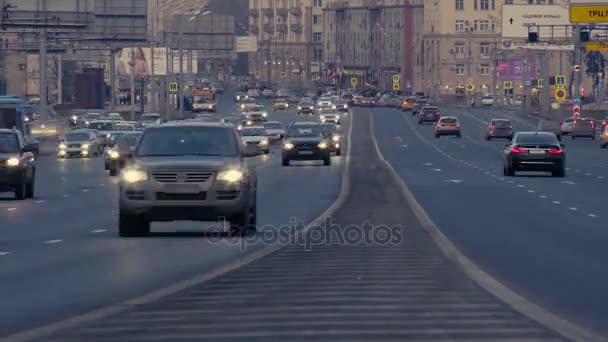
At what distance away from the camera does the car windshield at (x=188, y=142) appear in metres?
24.5

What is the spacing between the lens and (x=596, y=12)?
269 feet

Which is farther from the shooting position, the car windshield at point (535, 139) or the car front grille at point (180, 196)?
the car windshield at point (535, 139)

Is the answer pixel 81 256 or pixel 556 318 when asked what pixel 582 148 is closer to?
pixel 81 256

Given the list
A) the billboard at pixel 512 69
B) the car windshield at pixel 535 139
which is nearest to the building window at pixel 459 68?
the billboard at pixel 512 69

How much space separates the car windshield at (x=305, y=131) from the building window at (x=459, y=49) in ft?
461

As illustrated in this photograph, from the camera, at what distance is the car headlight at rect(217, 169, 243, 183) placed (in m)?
23.5

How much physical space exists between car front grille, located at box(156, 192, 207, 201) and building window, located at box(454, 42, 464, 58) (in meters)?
176

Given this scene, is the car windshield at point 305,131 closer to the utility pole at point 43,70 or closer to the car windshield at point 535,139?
the car windshield at point 535,139

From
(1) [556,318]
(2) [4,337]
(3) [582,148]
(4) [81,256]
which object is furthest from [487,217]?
(3) [582,148]

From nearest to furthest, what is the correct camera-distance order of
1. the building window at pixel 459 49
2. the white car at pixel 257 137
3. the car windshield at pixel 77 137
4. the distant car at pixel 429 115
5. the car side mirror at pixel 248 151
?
the car side mirror at pixel 248 151
the car windshield at pixel 77 137
the white car at pixel 257 137
the distant car at pixel 429 115
the building window at pixel 459 49

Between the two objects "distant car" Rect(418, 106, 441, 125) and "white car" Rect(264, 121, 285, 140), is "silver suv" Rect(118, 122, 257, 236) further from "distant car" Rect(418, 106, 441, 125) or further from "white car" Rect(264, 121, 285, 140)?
"distant car" Rect(418, 106, 441, 125)

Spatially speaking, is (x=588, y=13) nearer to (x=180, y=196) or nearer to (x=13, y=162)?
(x=13, y=162)

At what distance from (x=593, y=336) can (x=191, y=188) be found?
11816mm

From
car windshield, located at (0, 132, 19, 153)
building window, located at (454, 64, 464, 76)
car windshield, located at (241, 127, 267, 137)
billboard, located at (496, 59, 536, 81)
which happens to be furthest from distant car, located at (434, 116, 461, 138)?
building window, located at (454, 64, 464, 76)
